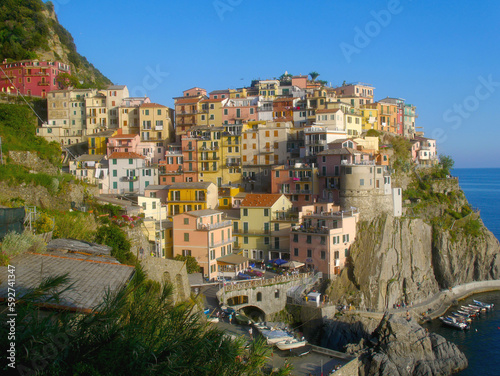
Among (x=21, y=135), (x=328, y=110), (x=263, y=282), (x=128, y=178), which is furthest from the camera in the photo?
(x=328, y=110)

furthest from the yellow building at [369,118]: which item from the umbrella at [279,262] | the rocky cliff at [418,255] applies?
the umbrella at [279,262]

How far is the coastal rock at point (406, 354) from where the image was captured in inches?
1208

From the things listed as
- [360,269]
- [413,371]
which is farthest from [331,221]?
[413,371]

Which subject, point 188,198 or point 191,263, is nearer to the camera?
point 191,263

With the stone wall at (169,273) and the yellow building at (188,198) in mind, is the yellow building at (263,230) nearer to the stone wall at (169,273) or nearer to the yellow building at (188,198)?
the yellow building at (188,198)

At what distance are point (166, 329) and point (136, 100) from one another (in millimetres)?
60423

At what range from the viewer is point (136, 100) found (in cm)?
6600

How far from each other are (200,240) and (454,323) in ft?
76.1

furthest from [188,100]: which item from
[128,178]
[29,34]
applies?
[29,34]

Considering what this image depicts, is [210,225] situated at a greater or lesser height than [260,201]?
lesser

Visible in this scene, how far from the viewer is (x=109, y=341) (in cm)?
799

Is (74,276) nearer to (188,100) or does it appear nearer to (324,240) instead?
(324,240)

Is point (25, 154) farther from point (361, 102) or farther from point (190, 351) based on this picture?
point (361, 102)

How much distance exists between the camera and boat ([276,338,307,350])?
2680 centimetres
